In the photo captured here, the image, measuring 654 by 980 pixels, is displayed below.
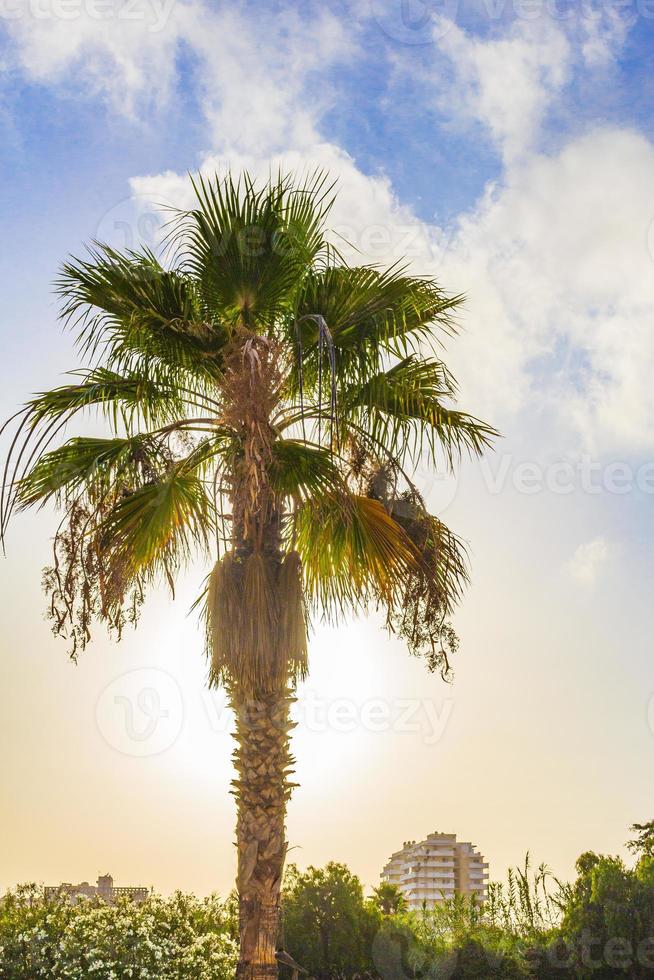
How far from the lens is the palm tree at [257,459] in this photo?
7.95 metres

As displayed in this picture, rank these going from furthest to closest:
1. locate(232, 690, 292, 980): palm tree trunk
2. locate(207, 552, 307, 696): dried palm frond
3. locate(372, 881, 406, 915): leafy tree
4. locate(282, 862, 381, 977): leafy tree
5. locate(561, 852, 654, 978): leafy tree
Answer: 1. locate(372, 881, 406, 915): leafy tree
2. locate(282, 862, 381, 977): leafy tree
3. locate(561, 852, 654, 978): leafy tree
4. locate(207, 552, 307, 696): dried palm frond
5. locate(232, 690, 292, 980): palm tree trunk

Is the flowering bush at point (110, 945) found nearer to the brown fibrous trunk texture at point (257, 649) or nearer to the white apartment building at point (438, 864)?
the brown fibrous trunk texture at point (257, 649)

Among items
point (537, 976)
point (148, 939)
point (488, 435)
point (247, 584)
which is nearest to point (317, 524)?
point (247, 584)

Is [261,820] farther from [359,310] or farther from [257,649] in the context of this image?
[359,310]

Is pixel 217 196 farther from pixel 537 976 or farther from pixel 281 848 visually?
pixel 537 976

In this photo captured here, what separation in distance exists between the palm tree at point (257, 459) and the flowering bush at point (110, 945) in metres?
3.67

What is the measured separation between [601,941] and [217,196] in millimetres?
10460

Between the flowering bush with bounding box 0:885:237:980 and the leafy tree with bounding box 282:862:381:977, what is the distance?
3.82 feet

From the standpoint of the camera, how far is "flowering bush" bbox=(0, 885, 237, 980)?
422 inches

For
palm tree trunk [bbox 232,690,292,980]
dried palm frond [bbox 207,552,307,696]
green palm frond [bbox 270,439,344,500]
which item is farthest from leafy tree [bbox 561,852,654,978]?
green palm frond [bbox 270,439,344,500]

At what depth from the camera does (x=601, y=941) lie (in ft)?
40.3

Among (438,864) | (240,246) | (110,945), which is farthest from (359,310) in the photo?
(438,864)

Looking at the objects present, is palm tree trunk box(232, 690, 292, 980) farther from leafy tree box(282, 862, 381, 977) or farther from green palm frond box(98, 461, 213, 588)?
leafy tree box(282, 862, 381, 977)

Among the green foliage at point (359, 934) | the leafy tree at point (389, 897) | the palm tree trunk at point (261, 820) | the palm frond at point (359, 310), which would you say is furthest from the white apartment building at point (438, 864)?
the palm frond at point (359, 310)
